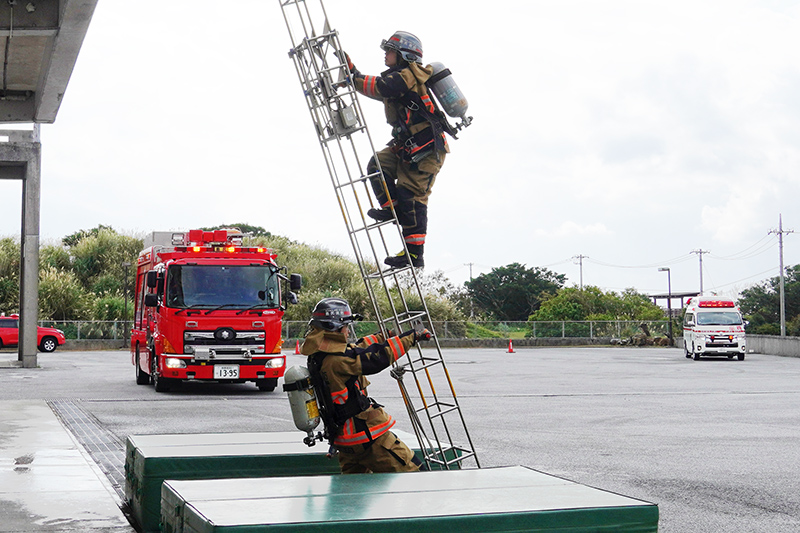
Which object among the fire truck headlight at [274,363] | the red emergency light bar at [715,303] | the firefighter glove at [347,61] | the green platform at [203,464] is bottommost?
the green platform at [203,464]

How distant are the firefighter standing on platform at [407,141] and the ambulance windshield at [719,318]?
3254 centimetres

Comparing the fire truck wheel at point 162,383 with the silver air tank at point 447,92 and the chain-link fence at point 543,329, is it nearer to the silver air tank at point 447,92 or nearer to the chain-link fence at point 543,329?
the silver air tank at point 447,92

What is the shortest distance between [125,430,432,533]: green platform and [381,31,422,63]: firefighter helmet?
112 inches

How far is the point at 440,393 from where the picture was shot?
63.4ft

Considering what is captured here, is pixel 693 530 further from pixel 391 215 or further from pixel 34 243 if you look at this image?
pixel 34 243

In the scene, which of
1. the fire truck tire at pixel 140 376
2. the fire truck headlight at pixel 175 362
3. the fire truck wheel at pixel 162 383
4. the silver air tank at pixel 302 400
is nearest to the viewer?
the silver air tank at pixel 302 400

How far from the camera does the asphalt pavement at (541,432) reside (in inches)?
288

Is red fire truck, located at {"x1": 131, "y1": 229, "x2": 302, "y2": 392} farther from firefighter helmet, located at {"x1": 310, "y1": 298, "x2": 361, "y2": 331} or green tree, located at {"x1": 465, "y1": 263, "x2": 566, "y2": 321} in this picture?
green tree, located at {"x1": 465, "y1": 263, "x2": 566, "y2": 321}

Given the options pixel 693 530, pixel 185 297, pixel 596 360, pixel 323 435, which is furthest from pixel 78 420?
pixel 596 360

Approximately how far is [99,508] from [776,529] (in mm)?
4966

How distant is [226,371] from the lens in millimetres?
17578

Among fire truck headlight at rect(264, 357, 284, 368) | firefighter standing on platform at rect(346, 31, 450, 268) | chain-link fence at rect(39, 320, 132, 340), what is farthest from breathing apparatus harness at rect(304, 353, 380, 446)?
chain-link fence at rect(39, 320, 132, 340)

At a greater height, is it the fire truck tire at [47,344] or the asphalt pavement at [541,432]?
the fire truck tire at [47,344]

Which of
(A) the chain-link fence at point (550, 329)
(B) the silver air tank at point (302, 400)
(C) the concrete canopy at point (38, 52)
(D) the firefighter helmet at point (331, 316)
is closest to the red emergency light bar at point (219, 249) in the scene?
(C) the concrete canopy at point (38, 52)
